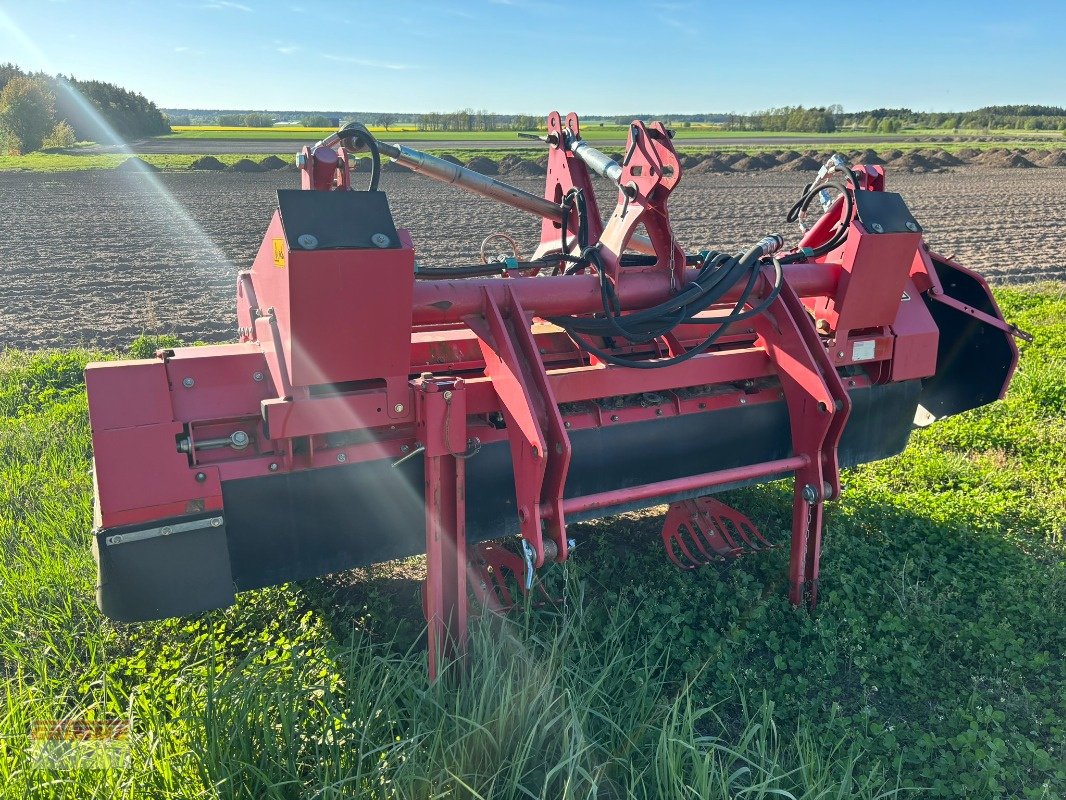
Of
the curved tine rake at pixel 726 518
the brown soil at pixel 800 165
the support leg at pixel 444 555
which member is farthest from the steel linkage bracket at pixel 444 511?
the brown soil at pixel 800 165

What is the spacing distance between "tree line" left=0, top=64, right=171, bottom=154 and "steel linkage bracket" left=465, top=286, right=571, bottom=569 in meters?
54.2

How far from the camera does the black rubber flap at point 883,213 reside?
124 inches

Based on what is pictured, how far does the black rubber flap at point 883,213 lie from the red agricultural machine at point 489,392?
0.04 feet

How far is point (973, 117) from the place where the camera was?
71062 mm

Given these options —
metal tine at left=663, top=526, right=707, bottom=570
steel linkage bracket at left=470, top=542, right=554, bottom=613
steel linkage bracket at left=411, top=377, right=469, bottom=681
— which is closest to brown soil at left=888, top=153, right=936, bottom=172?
metal tine at left=663, top=526, right=707, bottom=570

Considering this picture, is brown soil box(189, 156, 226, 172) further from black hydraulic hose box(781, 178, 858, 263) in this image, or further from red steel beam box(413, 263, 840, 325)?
red steel beam box(413, 263, 840, 325)

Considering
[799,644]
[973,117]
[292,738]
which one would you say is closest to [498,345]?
[292,738]

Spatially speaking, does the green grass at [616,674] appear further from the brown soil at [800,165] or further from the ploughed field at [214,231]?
the brown soil at [800,165]

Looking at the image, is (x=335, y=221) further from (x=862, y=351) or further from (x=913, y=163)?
(x=913, y=163)

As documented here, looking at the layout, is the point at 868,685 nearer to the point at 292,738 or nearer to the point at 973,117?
the point at 292,738

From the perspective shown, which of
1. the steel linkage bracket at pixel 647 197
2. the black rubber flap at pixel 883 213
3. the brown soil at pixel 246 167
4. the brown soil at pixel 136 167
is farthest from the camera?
the brown soil at pixel 246 167

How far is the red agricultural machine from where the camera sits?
7.79ft

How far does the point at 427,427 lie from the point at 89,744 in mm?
1322

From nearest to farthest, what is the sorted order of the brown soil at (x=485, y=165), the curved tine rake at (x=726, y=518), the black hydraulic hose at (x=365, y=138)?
the black hydraulic hose at (x=365, y=138) < the curved tine rake at (x=726, y=518) < the brown soil at (x=485, y=165)
